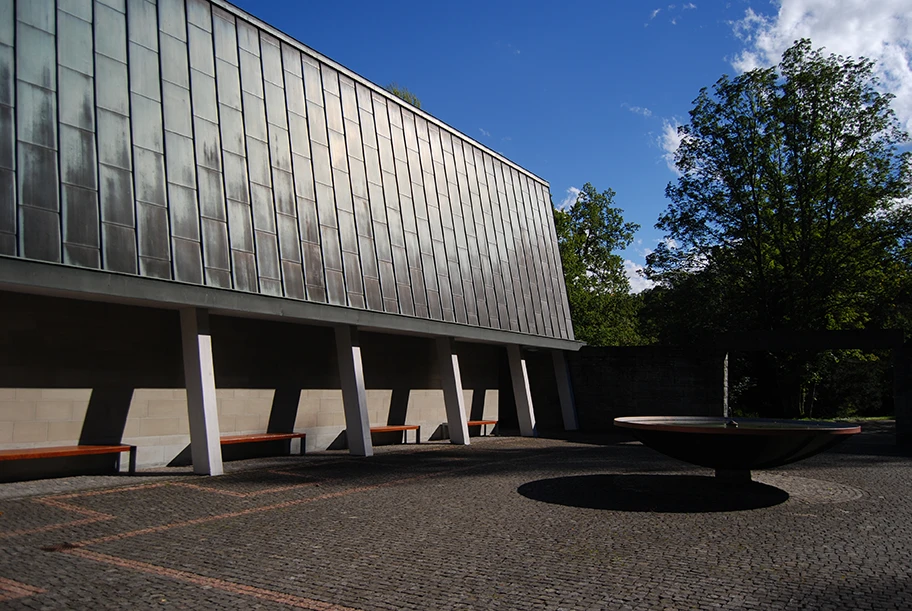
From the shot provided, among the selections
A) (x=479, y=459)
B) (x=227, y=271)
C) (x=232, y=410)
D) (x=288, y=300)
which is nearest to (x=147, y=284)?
(x=227, y=271)

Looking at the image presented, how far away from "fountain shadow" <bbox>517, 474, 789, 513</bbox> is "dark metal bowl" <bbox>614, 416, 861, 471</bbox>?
444mm

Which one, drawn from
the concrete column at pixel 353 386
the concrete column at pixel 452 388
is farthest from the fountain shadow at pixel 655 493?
the concrete column at pixel 452 388

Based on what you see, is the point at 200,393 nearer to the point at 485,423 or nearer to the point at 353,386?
the point at 353,386

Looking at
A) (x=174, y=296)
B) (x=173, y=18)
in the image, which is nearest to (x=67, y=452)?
(x=174, y=296)

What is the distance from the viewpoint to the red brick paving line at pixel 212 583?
5.12 meters

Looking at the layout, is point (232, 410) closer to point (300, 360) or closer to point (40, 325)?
point (300, 360)

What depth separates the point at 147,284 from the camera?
419 inches

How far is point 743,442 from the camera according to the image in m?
9.40

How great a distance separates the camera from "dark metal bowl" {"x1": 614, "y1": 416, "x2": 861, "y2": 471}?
30.3 ft

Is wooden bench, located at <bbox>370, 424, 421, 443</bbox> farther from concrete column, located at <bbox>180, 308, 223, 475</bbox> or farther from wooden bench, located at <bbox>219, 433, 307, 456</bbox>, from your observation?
concrete column, located at <bbox>180, 308, 223, 475</bbox>

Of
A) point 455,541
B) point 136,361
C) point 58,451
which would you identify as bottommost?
point 455,541

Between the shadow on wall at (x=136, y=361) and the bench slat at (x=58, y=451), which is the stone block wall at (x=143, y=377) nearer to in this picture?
the shadow on wall at (x=136, y=361)

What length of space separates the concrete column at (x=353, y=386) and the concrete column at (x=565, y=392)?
405 inches

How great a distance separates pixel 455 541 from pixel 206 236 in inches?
275
